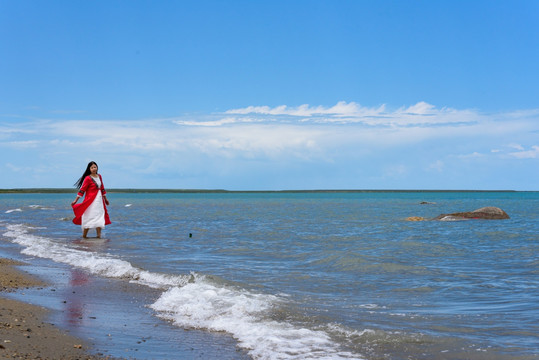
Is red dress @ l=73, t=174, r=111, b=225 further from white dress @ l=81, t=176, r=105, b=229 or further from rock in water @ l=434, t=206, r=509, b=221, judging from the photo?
rock in water @ l=434, t=206, r=509, b=221

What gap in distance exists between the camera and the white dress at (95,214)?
1748cm

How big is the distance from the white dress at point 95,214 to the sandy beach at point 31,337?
990 centimetres

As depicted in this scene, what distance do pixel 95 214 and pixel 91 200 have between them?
58 centimetres

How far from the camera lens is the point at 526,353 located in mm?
5715

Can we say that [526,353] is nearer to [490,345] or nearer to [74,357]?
[490,345]

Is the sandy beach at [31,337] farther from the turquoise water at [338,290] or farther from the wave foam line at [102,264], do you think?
the wave foam line at [102,264]

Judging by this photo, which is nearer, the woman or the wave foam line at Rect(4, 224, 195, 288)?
the wave foam line at Rect(4, 224, 195, 288)

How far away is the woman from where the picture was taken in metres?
17.2

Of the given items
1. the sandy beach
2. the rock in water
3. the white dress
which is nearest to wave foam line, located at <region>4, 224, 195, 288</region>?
the white dress

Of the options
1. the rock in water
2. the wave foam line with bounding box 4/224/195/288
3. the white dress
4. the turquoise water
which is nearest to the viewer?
the turquoise water

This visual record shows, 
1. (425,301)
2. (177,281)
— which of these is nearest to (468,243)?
(425,301)

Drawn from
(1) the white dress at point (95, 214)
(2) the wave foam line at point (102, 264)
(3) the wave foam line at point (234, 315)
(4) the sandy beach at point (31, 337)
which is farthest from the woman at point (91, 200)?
(4) the sandy beach at point (31, 337)

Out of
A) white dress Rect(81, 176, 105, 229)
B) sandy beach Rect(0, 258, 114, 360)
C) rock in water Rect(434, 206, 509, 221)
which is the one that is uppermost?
white dress Rect(81, 176, 105, 229)

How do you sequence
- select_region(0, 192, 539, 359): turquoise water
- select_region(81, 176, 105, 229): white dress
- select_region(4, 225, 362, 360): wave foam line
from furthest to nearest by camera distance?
1. select_region(81, 176, 105, 229): white dress
2. select_region(0, 192, 539, 359): turquoise water
3. select_region(4, 225, 362, 360): wave foam line
